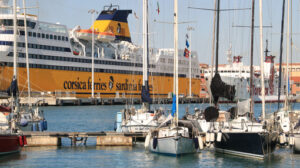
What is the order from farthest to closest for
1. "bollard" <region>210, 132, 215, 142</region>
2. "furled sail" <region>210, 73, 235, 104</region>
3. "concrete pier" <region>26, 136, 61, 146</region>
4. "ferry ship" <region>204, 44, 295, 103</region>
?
"ferry ship" <region>204, 44, 295, 103</region>
"concrete pier" <region>26, 136, 61, 146</region>
"furled sail" <region>210, 73, 235, 104</region>
"bollard" <region>210, 132, 215, 142</region>

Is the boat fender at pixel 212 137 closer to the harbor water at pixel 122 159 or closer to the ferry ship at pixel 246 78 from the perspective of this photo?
the harbor water at pixel 122 159

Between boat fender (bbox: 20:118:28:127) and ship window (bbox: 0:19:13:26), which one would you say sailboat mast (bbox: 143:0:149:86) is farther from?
ship window (bbox: 0:19:13:26)

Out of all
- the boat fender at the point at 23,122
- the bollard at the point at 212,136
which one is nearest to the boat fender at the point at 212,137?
the bollard at the point at 212,136

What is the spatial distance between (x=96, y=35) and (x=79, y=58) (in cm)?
493

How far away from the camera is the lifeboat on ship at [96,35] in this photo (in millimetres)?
88025

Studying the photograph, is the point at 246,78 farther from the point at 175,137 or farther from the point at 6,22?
the point at 175,137

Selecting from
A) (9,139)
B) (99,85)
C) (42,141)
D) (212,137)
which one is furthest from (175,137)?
(99,85)

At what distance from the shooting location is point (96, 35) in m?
89.8

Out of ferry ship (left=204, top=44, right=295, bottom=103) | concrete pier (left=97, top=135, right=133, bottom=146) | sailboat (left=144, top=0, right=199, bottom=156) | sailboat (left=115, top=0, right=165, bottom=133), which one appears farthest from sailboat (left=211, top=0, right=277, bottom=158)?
ferry ship (left=204, top=44, right=295, bottom=103)

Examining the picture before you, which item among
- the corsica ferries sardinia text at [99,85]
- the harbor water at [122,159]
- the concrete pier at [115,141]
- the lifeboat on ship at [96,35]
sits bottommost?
the harbor water at [122,159]

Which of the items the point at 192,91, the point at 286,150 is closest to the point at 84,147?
the point at 286,150

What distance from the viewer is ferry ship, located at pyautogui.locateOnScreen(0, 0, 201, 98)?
7675cm

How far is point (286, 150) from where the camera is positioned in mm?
28719

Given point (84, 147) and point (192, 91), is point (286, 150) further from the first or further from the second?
point (192, 91)
